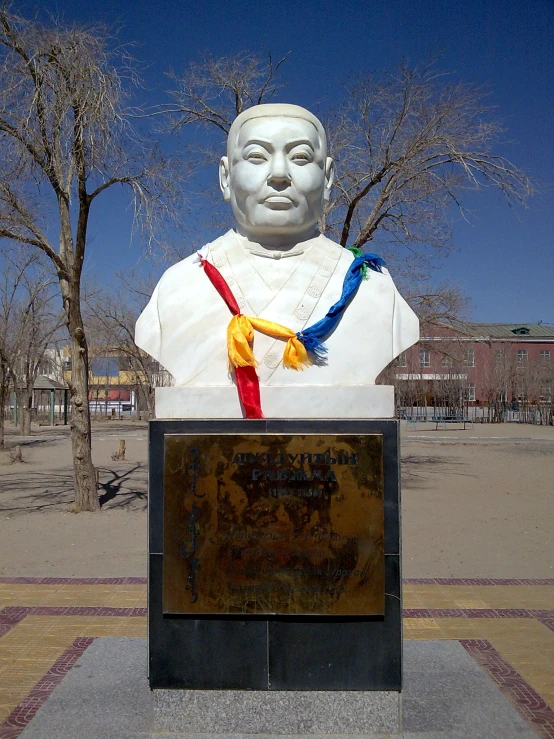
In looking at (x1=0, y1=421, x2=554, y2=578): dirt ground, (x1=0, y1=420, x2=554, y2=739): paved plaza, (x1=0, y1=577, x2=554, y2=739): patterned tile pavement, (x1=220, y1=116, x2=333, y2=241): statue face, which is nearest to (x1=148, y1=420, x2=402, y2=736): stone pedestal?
(x1=0, y1=420, x2=554, y2=739): paved plaza

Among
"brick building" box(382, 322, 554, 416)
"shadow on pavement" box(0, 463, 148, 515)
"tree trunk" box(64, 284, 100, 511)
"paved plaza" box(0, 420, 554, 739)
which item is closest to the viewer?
"paved plaza" box(0, 420, 554, 739)

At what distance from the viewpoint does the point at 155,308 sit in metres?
3.34

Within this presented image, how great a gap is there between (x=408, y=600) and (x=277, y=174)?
3620mm

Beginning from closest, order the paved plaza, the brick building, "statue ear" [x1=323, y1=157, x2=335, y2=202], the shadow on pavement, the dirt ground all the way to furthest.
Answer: "statue ear" [x1=323, y1=157, x2=335, y2=202]
the paved plaza
the dirt ground
the shadow on pavement
the brick building

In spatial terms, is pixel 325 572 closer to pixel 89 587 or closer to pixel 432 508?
pixel 89 587

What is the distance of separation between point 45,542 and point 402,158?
301 inches

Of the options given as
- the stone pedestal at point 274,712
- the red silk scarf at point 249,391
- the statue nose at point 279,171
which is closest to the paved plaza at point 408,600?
the stone pedestal at point 274,712

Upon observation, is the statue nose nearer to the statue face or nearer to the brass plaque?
the statue face

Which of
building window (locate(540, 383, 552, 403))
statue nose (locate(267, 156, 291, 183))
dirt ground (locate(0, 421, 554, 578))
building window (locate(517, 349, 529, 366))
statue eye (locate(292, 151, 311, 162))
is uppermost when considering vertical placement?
building window (locate(517, 349, 529, 366))

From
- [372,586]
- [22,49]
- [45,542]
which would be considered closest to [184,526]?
[372,586]

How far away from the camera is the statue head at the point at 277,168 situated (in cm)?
319

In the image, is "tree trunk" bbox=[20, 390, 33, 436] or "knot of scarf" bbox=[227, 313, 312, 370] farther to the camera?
"tree trunk" bbox=[20, 390, 33, 436]

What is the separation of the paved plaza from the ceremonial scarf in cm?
177

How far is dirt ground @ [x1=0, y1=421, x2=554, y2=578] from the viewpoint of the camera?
6.50 meters
